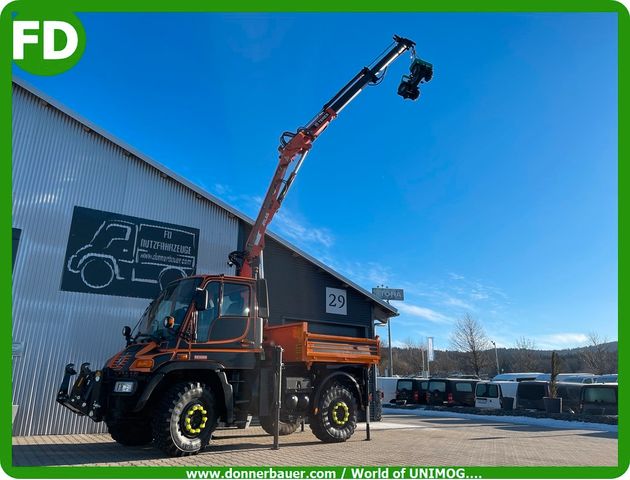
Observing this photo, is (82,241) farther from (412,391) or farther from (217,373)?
(412,391)

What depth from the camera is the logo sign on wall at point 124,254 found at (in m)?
11.4

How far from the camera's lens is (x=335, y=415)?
9953mm

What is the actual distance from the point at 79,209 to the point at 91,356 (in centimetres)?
347

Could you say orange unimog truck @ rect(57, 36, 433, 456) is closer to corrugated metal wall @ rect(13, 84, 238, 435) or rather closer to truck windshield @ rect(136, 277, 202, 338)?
truck windshield @ rect(136, 277, 202, 338)

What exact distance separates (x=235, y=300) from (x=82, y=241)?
484 cm

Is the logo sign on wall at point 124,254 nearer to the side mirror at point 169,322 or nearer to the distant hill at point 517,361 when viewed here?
the side mirror at point 169,322

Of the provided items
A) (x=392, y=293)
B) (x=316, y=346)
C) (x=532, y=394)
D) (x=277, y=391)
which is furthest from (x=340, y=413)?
(x=392, y=293)

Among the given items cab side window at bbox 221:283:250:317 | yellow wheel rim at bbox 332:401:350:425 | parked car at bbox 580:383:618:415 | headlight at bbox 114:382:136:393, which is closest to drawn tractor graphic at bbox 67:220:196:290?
cab side window at bbox 221:283:250:317

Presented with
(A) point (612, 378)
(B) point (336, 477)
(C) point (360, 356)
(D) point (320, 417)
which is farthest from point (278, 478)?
(A) point (612, 378)

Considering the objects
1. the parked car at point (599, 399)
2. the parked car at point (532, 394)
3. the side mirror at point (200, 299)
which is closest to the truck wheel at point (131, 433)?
the side mirror at point (200, 299)

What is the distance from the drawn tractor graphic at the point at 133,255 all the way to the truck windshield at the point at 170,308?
297 centimetres

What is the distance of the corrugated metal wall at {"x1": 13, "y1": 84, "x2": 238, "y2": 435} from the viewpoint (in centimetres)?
1045

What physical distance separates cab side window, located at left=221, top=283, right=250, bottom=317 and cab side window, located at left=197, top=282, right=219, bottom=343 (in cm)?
14

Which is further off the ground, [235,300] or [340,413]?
[235,300]
